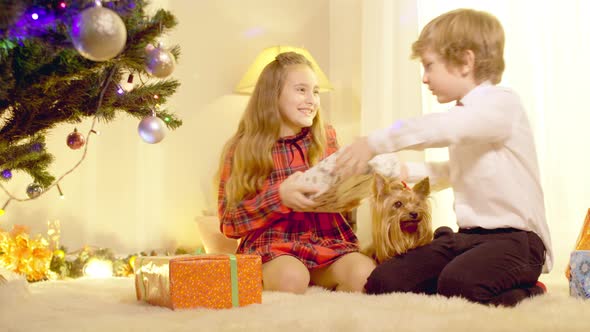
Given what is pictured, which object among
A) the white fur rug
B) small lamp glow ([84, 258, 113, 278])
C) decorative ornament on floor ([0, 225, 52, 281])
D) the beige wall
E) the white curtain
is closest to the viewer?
the white fur rug

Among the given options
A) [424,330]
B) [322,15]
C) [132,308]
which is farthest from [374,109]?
[424,330]

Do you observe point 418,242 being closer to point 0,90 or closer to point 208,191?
point 0,90

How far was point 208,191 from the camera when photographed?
2941mm

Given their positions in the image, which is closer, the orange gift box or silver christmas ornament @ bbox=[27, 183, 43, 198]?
the orange gift box

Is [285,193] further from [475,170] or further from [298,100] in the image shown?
[475,170]

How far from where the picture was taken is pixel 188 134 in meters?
2.90

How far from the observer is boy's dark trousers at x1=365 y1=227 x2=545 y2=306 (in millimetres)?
1432

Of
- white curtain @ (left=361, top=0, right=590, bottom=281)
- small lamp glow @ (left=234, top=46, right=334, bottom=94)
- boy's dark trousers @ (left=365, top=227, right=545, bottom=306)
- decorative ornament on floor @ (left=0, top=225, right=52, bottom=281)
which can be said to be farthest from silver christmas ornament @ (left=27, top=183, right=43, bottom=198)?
white curtain @ (left=361, top=0, right=590, bottom=281)

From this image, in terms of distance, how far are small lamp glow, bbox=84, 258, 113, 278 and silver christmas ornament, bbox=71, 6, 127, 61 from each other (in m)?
1.48

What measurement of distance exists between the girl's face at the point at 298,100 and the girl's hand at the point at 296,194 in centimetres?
32

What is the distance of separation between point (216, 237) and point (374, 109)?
910 mm

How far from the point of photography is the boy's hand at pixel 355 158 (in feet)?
4.89

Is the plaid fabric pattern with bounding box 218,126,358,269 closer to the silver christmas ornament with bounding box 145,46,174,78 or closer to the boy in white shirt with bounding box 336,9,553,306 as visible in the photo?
the boy in white shirt with bounding box 336,9,553,306

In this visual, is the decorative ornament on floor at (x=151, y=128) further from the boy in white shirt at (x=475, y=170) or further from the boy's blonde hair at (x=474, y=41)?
the boy's blonde hair at (x=474, y=41)
